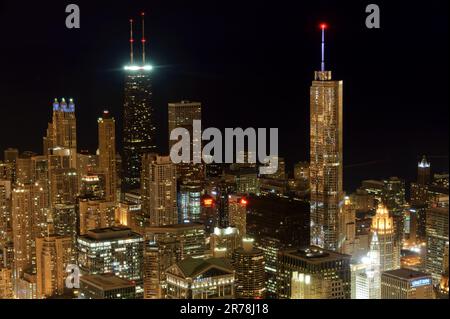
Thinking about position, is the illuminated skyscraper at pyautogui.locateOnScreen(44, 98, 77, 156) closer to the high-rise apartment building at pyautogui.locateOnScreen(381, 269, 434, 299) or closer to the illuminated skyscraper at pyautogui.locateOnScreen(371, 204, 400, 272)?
the illuminated skyscraper at pyautogui.locateOnScreen(371, 204, 400, 272)

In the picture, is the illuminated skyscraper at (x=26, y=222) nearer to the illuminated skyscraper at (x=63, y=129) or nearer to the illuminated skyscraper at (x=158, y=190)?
the illuminated skyscraper at (x=63, y=129)

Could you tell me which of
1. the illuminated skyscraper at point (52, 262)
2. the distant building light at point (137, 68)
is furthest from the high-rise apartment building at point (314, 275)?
the distant building light at point (137, 68)

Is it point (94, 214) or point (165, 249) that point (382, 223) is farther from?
point (94, 214)

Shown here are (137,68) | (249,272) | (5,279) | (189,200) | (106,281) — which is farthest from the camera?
(137,68)

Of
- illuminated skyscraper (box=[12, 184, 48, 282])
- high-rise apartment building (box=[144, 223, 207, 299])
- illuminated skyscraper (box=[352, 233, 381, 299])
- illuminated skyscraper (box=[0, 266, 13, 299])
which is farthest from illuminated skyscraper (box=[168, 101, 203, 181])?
illuminated skyscraper (box=[352, 233, 381, 299])

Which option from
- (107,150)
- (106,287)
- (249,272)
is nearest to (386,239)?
(249,272)
